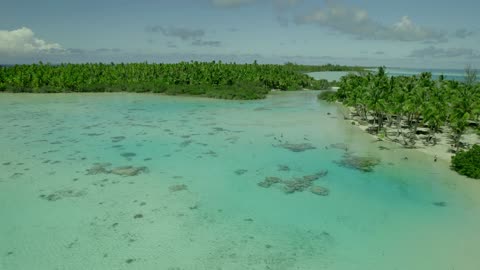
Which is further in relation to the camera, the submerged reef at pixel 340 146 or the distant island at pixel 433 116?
the submerged reef at pixel 340 146

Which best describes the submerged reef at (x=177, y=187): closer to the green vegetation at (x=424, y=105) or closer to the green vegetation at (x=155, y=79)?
the green vegetation at (x=424, y=105)

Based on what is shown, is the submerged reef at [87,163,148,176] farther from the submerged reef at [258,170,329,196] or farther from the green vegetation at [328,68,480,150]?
the green vegetation at [328,68,480,150]

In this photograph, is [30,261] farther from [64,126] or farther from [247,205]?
[64,126]

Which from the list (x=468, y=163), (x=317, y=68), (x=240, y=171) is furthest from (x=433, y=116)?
(x=317, y=68)

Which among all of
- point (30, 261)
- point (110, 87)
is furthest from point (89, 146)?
point (110, 87)

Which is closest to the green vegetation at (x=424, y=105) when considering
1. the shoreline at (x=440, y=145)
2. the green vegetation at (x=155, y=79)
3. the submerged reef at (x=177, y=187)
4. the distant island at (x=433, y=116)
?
the distant island at (x=433, y=116)

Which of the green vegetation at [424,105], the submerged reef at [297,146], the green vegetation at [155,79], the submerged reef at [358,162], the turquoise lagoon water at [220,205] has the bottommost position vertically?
the turquoise lagoon water at [220,205]

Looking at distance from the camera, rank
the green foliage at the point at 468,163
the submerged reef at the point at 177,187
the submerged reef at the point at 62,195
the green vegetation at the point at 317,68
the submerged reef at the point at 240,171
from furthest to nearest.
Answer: the green vegetation at the point at 317,68
the submerged reef at the point at 240,171
the green foliage at the point at 468,163
the submerged reef at the point at 177,187
the submerged reef at the point at 62,195
